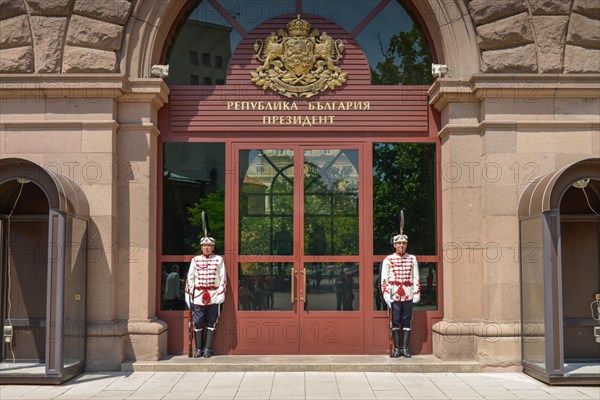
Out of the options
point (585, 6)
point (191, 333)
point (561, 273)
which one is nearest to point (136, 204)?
point (191, 333)

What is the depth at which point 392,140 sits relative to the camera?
11633 millimetres

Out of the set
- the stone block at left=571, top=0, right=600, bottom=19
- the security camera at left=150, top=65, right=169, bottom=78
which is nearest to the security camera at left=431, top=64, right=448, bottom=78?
the stone block at left=571, top=0, right=600, bottom=19

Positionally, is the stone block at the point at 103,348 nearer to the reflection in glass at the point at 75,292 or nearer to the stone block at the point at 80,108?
the reflection in glass at the point at 75,292

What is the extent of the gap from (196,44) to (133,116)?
1.68 metres

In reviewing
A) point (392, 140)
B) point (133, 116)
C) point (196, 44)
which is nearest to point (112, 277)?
point (133, 116)

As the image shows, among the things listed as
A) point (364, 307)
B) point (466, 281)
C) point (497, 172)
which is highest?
point (497, 172)

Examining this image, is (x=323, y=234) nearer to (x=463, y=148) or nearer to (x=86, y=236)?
(x=463, y=148)

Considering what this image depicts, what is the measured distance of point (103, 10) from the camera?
10.9 metres

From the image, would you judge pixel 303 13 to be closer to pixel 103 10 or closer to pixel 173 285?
pixel 103 10

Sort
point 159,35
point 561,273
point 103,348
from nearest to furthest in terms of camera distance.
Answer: point 561,273, point 103,348, point 159,35

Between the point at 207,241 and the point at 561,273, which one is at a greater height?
the point at 207,241

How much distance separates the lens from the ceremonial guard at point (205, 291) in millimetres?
11047

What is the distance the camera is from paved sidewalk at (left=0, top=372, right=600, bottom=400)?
355 inches

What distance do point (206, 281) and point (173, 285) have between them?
2.21ft
